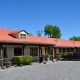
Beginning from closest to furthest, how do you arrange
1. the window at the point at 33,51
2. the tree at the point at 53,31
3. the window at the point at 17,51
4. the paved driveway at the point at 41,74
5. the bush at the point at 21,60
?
the paved driveway at the point at 41,74 < the bush at the point at 21,60 < the window at the point at 17,51 < the window at the point at 33,51 < the tree at the point at 53,31

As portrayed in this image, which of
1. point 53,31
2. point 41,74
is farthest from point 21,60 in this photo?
point 53,31

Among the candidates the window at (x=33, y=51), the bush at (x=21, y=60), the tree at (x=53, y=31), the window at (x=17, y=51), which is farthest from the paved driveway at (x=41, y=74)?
the tree at (x=53, y=31)

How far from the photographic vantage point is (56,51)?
49062 mm

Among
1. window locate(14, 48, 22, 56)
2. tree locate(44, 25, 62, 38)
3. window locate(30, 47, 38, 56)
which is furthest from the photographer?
tree locate(44, 25, 62, 38)

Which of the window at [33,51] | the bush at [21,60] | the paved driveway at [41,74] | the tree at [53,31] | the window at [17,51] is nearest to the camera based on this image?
the paved driveway at [41,74]

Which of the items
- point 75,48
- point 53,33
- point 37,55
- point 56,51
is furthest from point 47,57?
point 53,33

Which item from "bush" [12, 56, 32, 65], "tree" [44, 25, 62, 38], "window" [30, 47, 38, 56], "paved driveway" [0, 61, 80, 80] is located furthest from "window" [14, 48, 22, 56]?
"tree" [44, 25, 62, 38]

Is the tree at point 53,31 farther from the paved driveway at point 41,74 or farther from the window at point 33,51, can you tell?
the paved driveway at point 41,74

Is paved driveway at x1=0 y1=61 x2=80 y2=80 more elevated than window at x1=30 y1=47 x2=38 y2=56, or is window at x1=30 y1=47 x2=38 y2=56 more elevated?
window at x1=30 y1=47 x2=38 y2=56

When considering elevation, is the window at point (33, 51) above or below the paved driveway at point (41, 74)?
above

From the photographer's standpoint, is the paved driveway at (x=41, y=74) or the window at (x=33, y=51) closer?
the paved driveway at (x=41, y=74)

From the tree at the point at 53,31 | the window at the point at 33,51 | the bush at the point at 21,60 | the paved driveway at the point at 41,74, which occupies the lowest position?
the paved driveway at the point at 41,74

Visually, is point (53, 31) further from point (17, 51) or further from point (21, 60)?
point (21, 60)

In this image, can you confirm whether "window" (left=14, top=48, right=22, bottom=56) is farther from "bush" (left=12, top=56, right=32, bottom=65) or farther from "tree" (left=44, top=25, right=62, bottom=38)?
"tree" (left=44, top=25, right=62, bottom=38)
